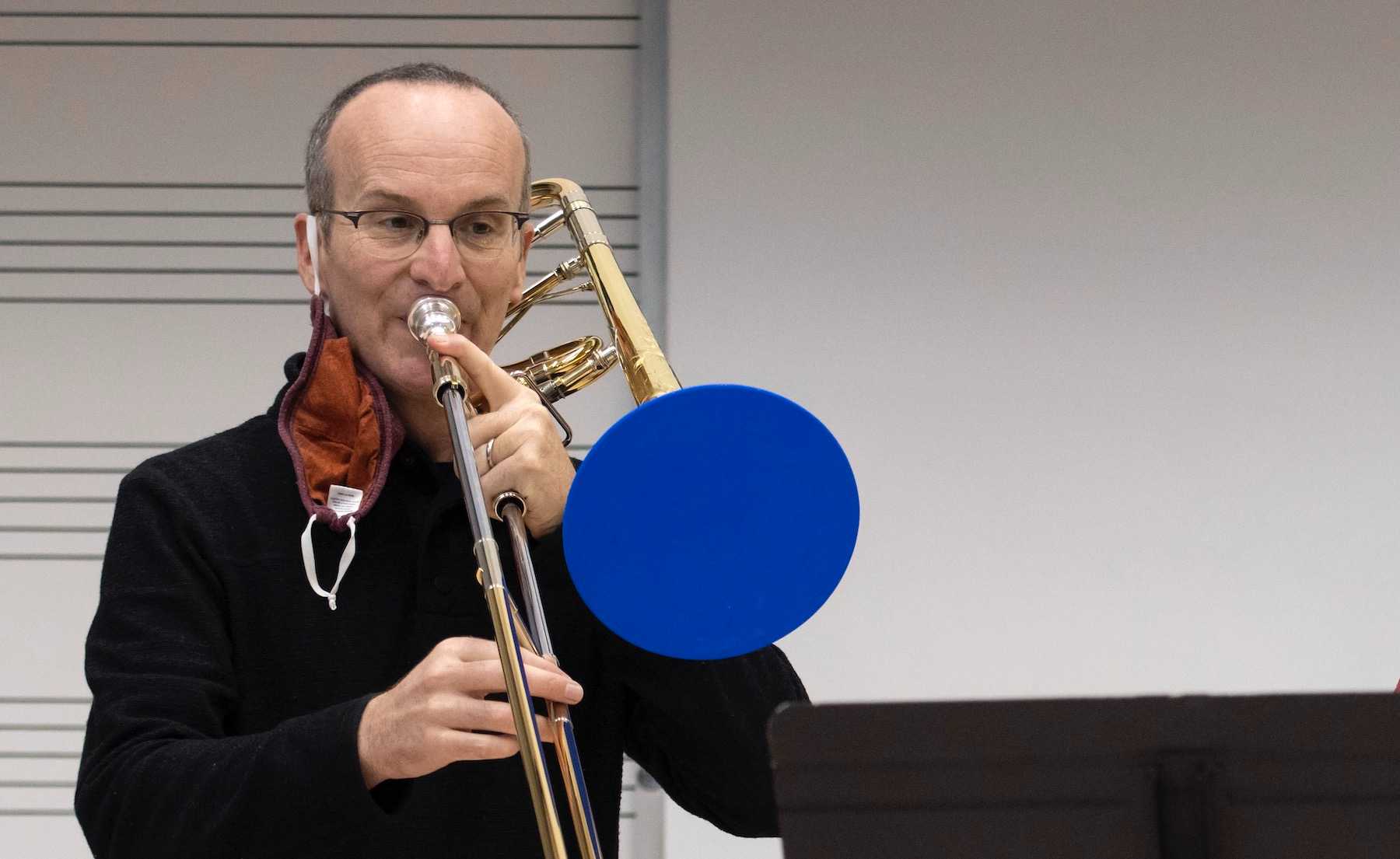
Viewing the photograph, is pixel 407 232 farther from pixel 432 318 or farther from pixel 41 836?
pixel 41 836

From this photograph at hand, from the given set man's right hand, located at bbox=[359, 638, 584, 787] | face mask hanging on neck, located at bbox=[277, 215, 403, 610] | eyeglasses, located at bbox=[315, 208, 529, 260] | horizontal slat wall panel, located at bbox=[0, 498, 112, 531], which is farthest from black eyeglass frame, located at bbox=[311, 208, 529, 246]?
horizontal slat wall panel, located at bbox=[0, 498, 112, 531]

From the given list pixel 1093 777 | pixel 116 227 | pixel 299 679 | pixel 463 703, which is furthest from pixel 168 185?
pixel 1093 777

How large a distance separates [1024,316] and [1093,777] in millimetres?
2328

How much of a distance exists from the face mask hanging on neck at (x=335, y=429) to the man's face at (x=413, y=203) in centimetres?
3

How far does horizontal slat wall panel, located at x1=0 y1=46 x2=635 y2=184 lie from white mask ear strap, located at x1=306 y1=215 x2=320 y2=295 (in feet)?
5.87

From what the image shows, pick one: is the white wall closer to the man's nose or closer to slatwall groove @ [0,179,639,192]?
slatwall groove @ [0,179,639,192]

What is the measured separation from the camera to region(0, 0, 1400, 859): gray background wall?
3262mm

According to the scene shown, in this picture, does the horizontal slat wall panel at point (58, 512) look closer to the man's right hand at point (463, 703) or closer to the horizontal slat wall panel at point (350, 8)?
the horizontal slat wall panel at point (350, 8)

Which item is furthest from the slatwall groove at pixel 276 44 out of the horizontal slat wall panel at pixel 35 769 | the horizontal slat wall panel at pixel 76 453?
the horizontal slat wall panel at pixel 35 769

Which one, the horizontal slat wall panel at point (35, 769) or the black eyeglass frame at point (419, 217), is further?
the horizontal slat wall panel at point (35, 769)

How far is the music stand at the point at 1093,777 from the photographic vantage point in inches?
41.3

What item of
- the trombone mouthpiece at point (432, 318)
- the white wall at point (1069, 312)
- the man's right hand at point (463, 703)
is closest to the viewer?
the man's right hand at point (463, 703)

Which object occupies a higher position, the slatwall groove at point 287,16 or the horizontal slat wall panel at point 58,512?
the slatwall groove at point 287,16

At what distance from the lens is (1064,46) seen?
→ 333 cm
